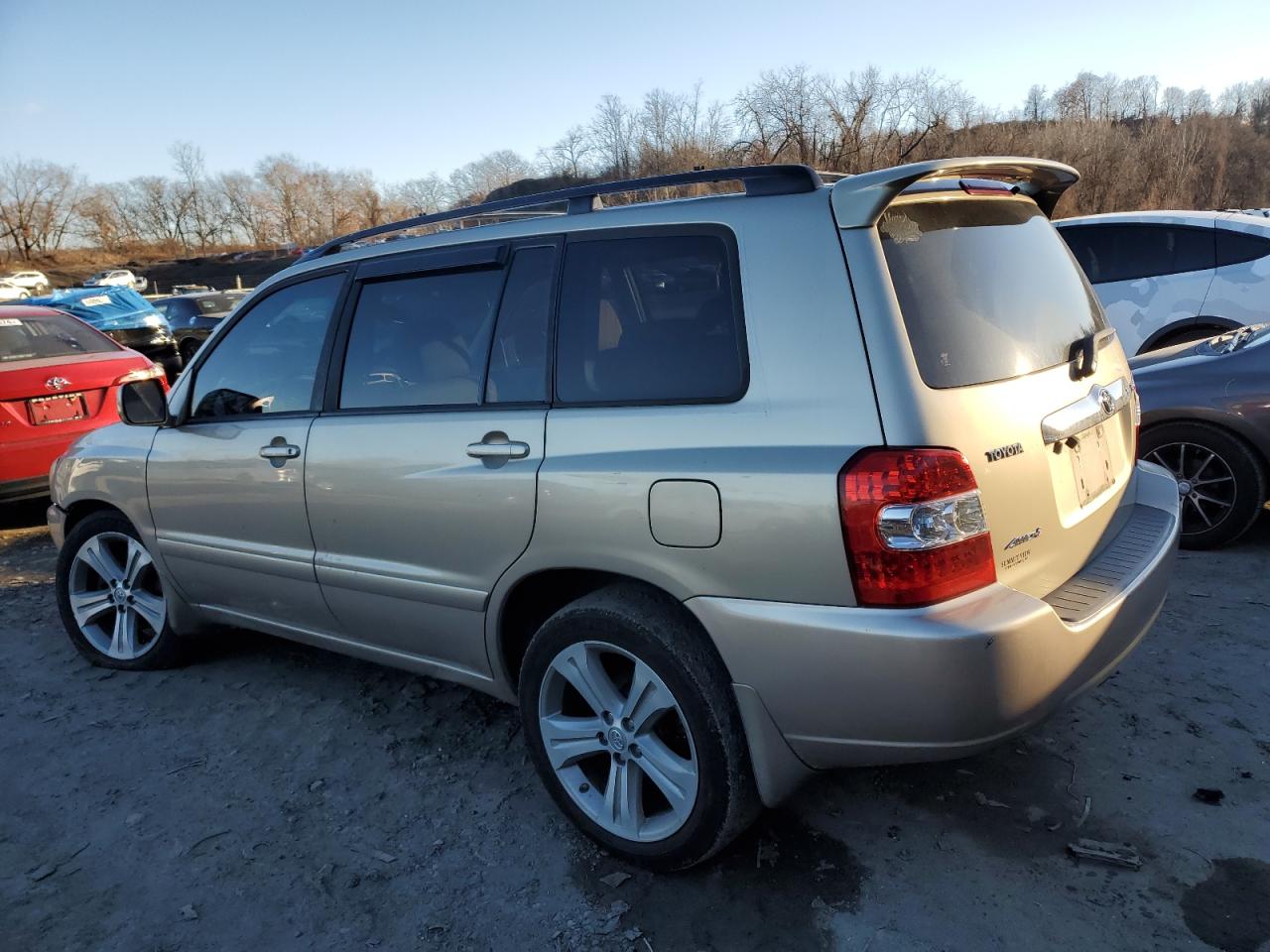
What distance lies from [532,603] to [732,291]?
1.16 meters

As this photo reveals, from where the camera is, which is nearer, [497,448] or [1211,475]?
[497,448]

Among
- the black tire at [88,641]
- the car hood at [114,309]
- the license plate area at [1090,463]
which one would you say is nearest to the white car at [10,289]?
the car hood at [114,309]

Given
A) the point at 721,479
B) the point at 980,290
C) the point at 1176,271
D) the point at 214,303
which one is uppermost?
the point at 980,290

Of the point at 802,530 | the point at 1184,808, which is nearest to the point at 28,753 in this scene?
the point at 802,530

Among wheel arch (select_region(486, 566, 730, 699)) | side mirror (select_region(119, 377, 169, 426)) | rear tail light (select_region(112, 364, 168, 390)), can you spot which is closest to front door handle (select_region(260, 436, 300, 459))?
side mirror (select_region(119, 377, 169, 426))

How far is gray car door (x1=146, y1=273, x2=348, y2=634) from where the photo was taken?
3350 millimetres

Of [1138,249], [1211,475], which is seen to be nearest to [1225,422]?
[1211,475]

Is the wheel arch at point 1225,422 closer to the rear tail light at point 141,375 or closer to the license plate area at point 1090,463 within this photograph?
the license plate area at point 1090,463

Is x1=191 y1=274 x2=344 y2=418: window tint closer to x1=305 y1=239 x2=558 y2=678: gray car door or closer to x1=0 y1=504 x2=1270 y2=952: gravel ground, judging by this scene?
x1=305 y1=239 x2=558 y2=678: gray car door

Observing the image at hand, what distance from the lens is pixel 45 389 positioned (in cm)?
633

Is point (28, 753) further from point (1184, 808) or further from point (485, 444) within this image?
point (1184, 808)

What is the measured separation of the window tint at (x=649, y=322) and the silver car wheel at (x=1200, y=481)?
3436 millimetres

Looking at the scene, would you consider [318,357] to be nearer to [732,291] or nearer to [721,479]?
[732,291]

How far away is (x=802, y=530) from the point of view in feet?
6.84
